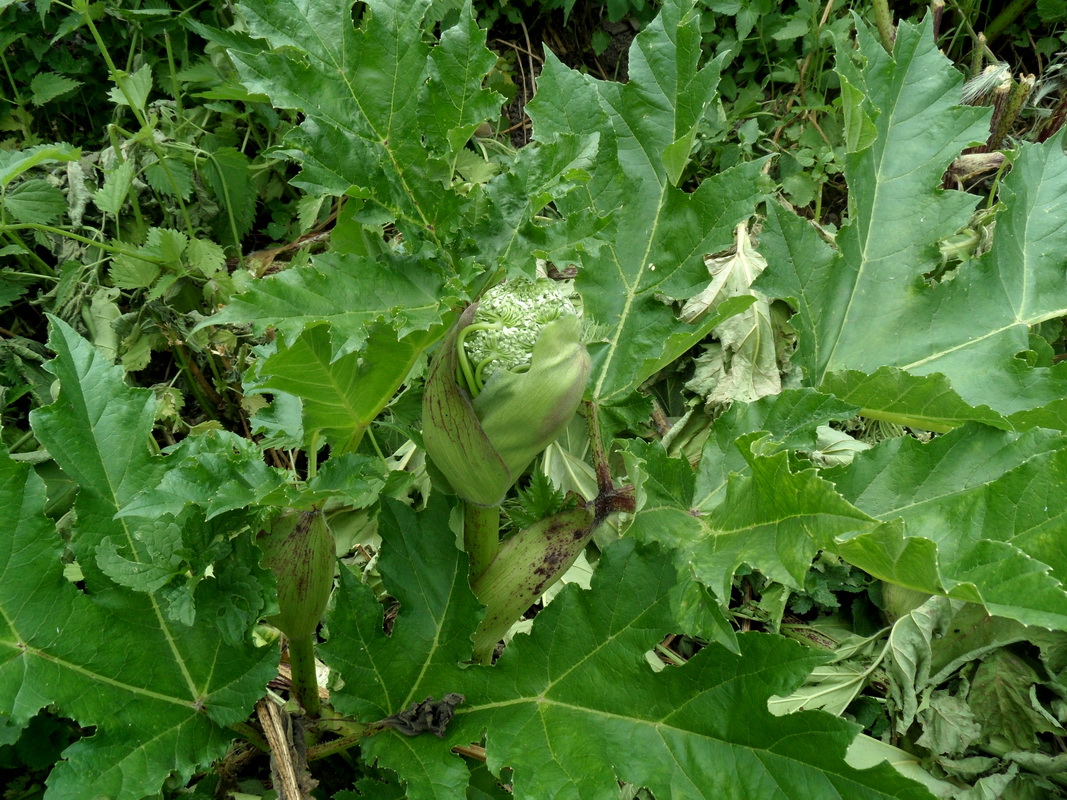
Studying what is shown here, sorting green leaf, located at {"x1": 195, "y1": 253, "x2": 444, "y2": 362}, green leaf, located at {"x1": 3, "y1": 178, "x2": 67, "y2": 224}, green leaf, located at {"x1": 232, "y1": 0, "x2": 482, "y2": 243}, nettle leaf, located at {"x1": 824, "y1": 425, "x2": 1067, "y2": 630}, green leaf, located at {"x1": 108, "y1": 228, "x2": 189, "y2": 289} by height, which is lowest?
green leaf, located at {"x1": 108, "y1": 228, "x2": 189, "y2": 289}

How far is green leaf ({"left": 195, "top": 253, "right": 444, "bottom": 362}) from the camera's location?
93cm

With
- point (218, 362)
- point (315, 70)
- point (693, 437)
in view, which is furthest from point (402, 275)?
point (218, 362)

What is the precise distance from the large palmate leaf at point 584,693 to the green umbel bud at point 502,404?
14 centimetres

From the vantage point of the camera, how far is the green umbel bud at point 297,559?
44.1 inches

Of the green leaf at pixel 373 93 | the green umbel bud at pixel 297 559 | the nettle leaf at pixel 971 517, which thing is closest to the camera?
the nettle leaf at pixel 971 517

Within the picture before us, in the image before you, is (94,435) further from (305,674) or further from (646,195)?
(646,195)

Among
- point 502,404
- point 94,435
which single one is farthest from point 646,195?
point 94,435

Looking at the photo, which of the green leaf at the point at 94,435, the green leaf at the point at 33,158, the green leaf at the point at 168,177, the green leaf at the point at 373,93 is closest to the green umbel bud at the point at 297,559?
the green leaf at the point at 94,435

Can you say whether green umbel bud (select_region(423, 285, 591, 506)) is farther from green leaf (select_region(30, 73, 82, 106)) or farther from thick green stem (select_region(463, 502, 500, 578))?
green leaf (select_region(30, 73, 82, 106))

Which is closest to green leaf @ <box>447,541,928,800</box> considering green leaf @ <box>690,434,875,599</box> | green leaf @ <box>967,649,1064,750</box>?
green leaf @ <box>690,434,875,599</box>

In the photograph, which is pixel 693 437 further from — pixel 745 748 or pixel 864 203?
pixel 745 748

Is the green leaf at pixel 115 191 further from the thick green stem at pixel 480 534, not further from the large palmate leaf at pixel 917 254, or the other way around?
the large palmate leaf at pixel 917 254

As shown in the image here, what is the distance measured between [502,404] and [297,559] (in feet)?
1.24

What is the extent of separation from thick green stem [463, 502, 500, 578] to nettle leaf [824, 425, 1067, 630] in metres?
0.49
